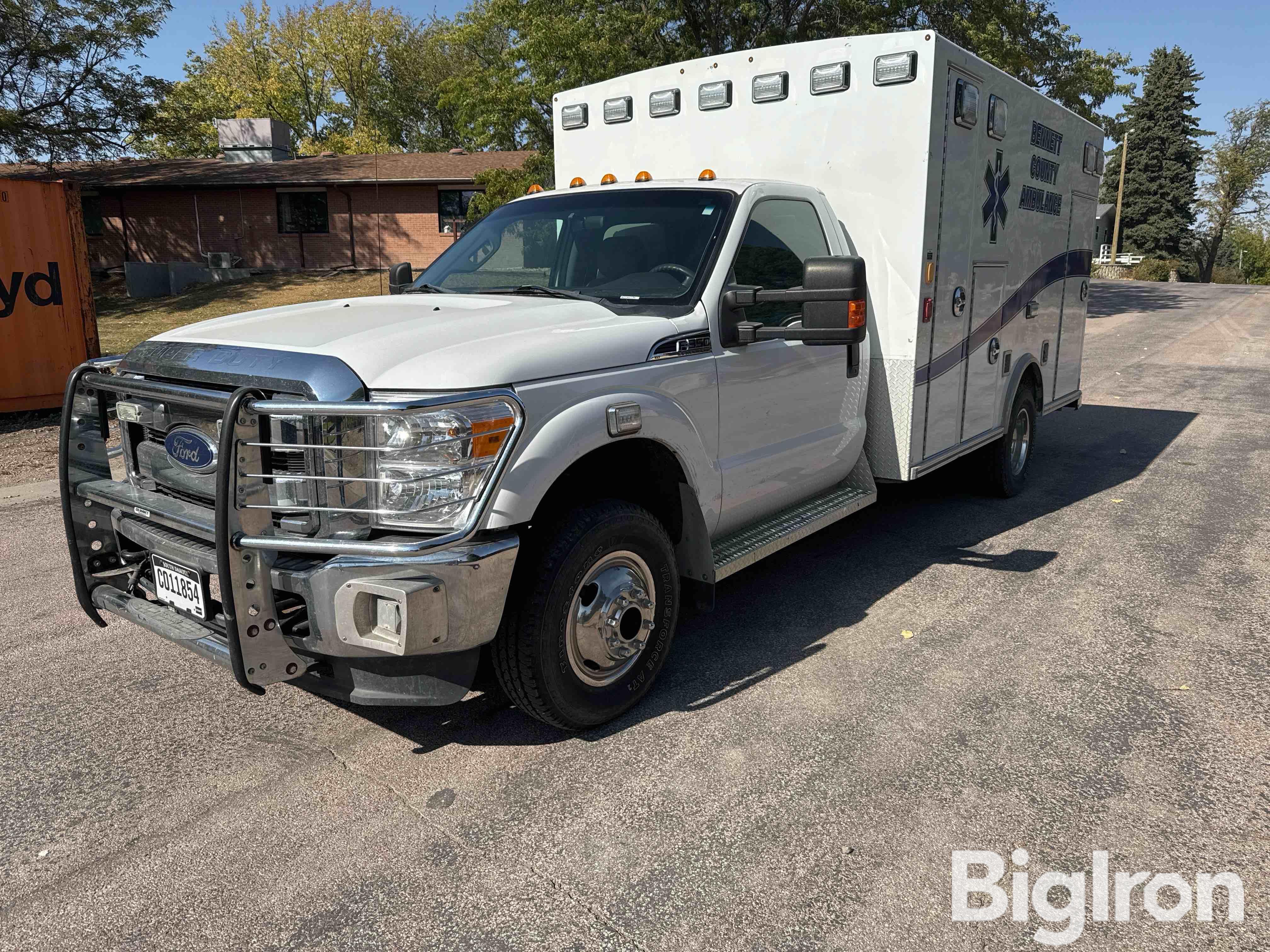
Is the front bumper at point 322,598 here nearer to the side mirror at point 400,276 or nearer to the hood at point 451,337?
the hood at point 451,337

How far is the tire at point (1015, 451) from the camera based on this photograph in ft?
22.8

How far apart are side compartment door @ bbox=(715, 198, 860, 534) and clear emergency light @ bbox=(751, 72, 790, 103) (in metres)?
0.82

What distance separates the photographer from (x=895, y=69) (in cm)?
497

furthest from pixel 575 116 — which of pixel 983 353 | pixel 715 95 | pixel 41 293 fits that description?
pixel 41 293

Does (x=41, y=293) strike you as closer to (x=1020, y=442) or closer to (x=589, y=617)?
(x=589, y=617)

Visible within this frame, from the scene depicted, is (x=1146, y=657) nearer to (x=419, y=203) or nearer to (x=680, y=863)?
A: (x=680, y=863)

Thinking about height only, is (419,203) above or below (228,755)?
above

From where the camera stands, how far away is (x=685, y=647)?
14.6 ft

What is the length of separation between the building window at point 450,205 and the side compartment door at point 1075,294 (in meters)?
25.0

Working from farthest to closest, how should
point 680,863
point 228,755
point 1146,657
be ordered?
point 1146,657
point 228,755
point 680,863

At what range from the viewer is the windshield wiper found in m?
4.05

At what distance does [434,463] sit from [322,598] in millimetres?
527

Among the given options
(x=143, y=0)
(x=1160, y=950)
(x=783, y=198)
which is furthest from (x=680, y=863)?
(x=143, y=0)

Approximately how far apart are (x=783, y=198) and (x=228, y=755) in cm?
347
